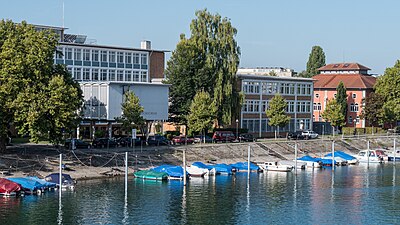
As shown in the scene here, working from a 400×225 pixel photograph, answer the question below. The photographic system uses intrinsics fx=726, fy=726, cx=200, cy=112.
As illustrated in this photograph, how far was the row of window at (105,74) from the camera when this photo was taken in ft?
360

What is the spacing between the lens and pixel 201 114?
101750 millimetres

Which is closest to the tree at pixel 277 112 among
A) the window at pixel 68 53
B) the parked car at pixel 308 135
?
the parked car at pixel 308 135

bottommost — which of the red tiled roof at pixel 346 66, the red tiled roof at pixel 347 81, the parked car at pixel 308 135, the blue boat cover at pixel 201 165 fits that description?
the blue boat cover at pixel 201 165

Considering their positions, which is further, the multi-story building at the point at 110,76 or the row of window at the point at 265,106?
the row of window at the point at 265,106

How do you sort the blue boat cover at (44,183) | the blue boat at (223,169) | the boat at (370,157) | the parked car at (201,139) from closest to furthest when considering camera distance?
the blue boat cover at (44,183)
the blue boat at (223,169)
the parked car at (201,139)
the boat at (370,157)

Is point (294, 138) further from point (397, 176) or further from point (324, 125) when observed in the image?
point (397, 176)

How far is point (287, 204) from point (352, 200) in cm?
718

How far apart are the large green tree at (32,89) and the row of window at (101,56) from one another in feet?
99.6

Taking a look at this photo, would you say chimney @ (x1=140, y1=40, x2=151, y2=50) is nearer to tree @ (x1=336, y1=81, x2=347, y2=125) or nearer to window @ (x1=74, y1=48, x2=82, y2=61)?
window @ (x1=74, y1=48, x2=82, y2=61)

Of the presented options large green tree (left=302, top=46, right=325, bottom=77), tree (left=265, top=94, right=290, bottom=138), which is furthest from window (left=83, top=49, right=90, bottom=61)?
large green tree (left=302, top=46, right=325, bottom=77)

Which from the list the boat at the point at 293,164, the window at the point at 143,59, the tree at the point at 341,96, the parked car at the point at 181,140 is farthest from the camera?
the tree at the point at 341,96

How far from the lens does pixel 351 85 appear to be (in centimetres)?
15038

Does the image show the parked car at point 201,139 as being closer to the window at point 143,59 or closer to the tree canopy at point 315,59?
the window at point 143,59

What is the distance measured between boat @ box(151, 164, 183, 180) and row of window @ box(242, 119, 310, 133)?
41.3 m
